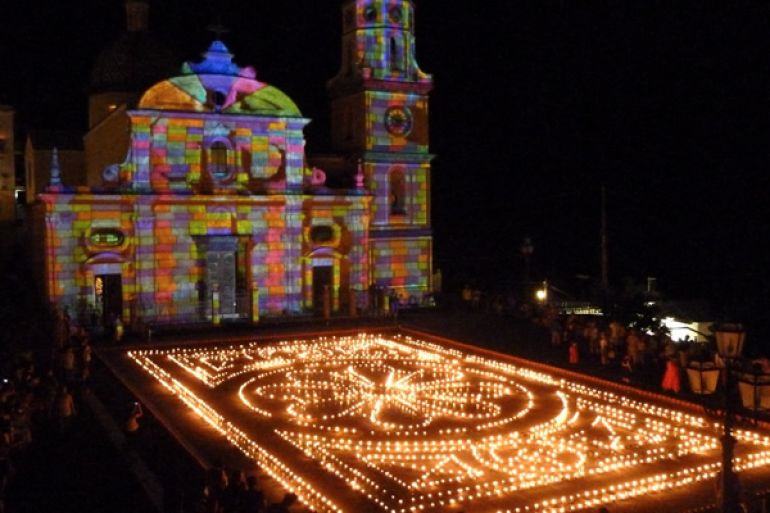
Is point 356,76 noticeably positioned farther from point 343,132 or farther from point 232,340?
point 232,340

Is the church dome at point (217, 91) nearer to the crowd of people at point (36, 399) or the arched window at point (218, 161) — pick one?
the arched window at point (218, 161)

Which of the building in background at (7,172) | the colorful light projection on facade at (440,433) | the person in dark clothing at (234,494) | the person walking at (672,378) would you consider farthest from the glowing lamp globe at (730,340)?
the building in background at (7,172)

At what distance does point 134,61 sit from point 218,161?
1362 cm

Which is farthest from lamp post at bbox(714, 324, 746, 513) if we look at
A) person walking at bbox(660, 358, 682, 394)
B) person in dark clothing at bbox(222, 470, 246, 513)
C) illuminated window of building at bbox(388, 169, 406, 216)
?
illuminated window of building at bbox(388, 169, 406, 216)

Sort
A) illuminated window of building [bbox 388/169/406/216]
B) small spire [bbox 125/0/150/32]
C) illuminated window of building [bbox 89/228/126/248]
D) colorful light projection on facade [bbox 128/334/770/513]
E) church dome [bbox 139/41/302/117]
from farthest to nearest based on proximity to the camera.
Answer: small spire [bbox 125/0/150/32], illuminated window of building [bbox 388/169/406/216], church dome [bbox 139/41/302/117], illuminated window of building [bbox 89/228/126/248], colorful light projection on facade [bbox 128/334/770/513]

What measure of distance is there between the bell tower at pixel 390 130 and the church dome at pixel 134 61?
1150 cm

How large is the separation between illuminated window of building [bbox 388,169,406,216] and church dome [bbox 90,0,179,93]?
1472cm

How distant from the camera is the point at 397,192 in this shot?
4094 centimetres

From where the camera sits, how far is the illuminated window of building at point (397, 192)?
40594 millimetres

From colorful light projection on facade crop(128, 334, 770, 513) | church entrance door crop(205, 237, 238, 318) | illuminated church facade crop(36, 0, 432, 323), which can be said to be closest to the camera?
colorful light projection on facade crop(128, 334, 770, 513)

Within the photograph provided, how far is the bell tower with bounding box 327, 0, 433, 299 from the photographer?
39.4m

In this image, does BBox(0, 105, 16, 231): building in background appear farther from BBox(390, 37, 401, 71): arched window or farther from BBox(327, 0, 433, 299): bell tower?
BBox(390, 37, 401, 71): arched window

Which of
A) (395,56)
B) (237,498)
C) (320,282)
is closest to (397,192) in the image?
(320,282)

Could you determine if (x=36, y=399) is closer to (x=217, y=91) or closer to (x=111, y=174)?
(x=111, y=174)
